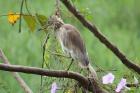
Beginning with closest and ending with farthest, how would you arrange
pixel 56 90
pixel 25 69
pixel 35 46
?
1. pixel 25 69
2. pixel 56 90
3. pixel 35 46

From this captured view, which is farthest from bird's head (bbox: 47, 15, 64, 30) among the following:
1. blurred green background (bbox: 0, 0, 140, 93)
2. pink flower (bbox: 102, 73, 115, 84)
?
blurred green background (bbox: 0, 0, 140, 93)

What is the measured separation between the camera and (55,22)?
76 centimetres

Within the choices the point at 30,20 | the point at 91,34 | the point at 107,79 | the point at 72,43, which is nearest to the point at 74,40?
the point at 72,43

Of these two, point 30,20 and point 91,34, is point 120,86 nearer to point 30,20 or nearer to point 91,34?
point 30,20

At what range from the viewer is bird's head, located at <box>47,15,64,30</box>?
2.45 feet

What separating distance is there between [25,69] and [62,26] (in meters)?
0.08

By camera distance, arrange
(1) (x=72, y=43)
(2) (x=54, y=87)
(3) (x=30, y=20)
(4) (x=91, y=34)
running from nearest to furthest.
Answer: (1) (x=72, y=43) → (2) (x=54, y=87) → (3) (x=30, y=20) → (4) (x=91, y=34)

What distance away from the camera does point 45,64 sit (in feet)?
2.81

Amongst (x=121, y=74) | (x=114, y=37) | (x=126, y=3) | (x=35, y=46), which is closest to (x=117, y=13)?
(x=126, y=3)

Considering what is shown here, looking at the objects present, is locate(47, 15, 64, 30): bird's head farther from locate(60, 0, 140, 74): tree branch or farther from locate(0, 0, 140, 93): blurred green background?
locate(0, 0, 140, 93): blurred green background

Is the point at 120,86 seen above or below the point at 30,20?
below

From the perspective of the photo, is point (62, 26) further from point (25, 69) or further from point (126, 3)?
point (126, 3)

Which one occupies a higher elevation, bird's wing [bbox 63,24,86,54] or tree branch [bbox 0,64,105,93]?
bird's wing [bbox 63,24,86,54]

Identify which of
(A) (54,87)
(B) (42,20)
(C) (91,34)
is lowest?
(A) (54,87)
